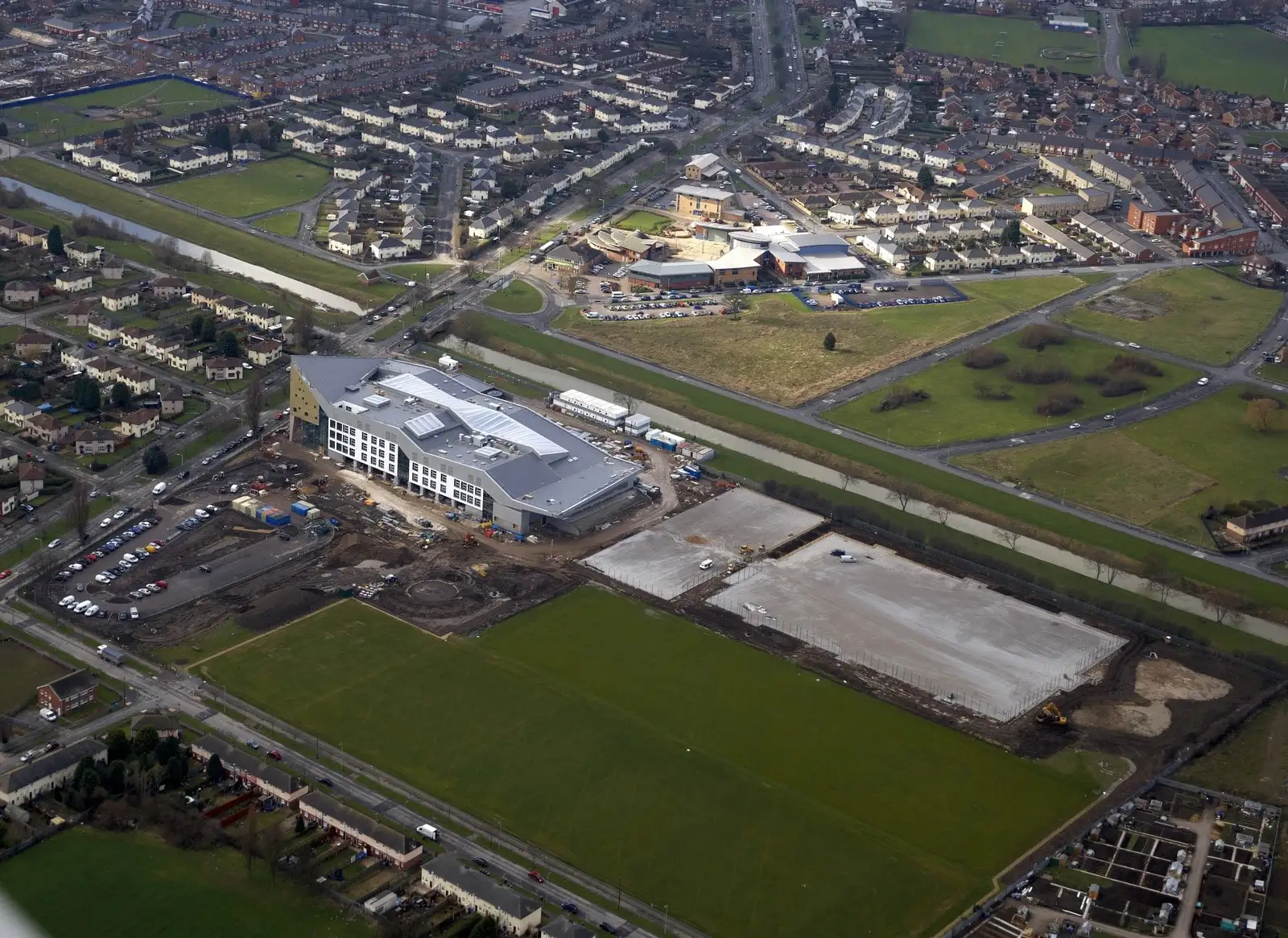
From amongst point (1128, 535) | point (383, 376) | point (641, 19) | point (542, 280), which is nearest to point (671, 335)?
point (542, 280)

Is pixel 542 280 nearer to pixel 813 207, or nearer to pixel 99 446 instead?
pixel 813 207

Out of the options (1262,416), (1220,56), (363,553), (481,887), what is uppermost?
(1220,56)

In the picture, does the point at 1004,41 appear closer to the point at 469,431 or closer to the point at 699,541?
the point at 469,431

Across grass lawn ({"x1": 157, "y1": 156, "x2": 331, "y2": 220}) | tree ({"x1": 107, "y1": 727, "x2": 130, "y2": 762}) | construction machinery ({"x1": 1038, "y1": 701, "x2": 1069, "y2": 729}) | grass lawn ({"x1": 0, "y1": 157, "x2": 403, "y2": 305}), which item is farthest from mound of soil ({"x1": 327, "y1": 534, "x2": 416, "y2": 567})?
grass lawn ({"x1": 157, "y1": 156, "x2": 331, "y2": 220})

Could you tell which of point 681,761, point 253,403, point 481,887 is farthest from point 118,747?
point 253,403

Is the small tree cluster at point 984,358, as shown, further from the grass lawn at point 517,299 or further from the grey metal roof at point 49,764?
the grey metal roof at point 49,764

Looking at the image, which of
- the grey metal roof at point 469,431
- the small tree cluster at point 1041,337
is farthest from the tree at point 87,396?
the small tree cluster at point 1041,337

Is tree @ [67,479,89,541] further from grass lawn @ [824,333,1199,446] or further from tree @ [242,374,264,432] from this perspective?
grass lawn @ [824,333,1199,446]
